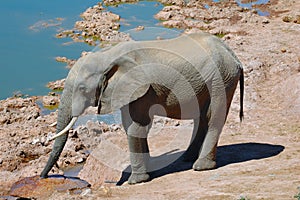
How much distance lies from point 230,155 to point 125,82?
98.8 inches

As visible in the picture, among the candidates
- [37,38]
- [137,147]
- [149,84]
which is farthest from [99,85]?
[37,38]

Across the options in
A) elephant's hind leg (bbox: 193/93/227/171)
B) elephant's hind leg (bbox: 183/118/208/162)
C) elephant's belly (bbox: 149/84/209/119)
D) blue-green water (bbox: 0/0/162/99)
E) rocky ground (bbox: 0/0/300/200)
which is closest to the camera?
rocky ground (bbox: 0/0/300/200)

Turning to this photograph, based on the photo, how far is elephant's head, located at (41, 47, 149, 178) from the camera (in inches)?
268

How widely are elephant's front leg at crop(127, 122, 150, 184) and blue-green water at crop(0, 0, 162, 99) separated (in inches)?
321

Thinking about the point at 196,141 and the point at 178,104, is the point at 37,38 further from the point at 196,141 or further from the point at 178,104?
the point at 178,104

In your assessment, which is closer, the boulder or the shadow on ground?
the boulder

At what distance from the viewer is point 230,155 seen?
331 inches

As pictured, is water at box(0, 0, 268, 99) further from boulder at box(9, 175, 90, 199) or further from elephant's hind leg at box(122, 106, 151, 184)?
elephant's hind leg at box(122, 106, 151, 184)

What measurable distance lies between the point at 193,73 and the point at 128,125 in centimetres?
118

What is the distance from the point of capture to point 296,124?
10.3m

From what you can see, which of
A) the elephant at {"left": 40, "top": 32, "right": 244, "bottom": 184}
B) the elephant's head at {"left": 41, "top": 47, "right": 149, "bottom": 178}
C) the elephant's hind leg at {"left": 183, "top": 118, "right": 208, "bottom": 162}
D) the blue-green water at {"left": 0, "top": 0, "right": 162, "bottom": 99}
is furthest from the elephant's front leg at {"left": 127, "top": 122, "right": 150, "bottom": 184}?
the blue-green water at {"left": 0, "top": 0, "right": 162, "bottom": 99}

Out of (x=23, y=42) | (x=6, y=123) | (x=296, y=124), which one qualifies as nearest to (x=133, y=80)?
(x=296, y=124)

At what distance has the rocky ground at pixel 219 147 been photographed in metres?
6.62

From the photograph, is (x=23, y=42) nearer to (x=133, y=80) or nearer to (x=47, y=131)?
(x=47, y=131)
